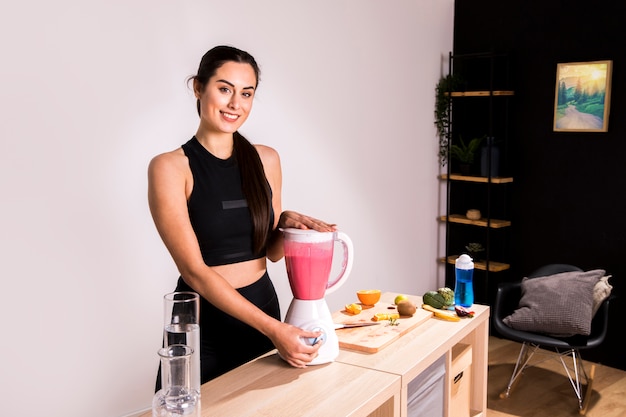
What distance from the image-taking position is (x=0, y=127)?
2.76 m

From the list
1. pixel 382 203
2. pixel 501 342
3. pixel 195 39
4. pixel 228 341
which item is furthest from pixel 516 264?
pixel 228 341

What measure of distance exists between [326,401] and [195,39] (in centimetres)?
232

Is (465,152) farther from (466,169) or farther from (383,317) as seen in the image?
(383,317)

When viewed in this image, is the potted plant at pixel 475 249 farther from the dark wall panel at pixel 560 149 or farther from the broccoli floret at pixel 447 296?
the broccoli floret at pixel 447 296

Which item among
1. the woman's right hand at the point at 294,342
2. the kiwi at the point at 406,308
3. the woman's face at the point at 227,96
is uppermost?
the woman's face at the point at 227,96

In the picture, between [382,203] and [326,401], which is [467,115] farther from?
[326,401]

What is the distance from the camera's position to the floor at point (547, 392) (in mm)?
3645

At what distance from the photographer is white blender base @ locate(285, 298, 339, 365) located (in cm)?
183

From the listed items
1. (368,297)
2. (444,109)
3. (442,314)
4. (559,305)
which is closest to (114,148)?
(368,297)

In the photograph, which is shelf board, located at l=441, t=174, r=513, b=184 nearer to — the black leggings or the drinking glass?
the black leggings

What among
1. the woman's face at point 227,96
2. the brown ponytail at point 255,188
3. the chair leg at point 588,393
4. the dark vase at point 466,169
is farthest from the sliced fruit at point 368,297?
the dark vase at point 466,169

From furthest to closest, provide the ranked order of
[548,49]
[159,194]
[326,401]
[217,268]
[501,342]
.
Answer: [501,342] < [548,49] < [217,268] < [159,194] < [326,401]

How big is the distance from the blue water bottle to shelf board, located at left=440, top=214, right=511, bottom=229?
2336 millimetres

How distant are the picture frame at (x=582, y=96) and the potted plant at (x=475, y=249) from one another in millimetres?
1015
